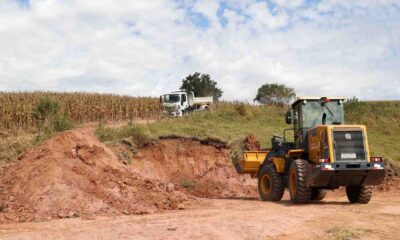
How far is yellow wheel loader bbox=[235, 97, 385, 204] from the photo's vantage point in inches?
545

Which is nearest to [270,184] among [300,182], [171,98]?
[300,182]

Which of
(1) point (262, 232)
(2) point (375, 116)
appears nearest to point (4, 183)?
(1) point (262, 232)

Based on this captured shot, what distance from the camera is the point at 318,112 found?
15742 millimetres

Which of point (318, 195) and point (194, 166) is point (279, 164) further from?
point (194, 166)

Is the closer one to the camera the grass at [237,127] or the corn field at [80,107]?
the grass at [237,127]

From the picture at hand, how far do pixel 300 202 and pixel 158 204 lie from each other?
4059 mm

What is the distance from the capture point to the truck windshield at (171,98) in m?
40.4

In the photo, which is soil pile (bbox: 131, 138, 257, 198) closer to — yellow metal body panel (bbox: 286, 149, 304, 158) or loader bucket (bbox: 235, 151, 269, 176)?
loader bucket (bbox: 235, 151, 269, 176)

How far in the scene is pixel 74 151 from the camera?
1560cm

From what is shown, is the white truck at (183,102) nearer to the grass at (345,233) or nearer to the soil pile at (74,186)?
the soil pile at (74,186)

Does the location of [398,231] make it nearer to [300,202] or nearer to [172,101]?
[300,202]

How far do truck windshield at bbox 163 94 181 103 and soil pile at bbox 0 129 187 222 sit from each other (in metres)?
23.8

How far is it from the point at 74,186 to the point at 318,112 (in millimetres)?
7586

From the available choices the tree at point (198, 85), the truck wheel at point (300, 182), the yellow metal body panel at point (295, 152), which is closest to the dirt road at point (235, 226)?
the truck wheel at point (300, 182)
